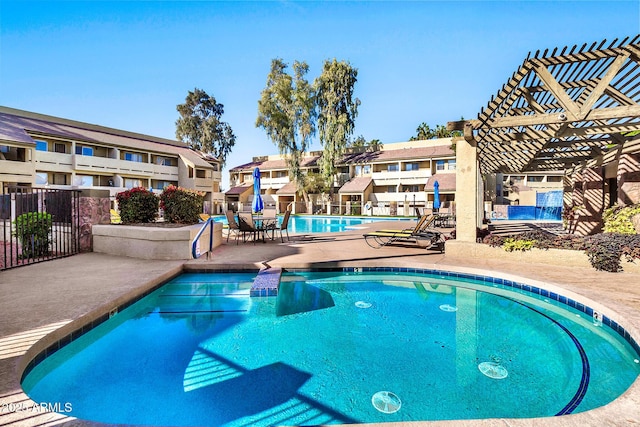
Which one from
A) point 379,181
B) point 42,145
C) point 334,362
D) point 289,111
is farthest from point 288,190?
point 334,362

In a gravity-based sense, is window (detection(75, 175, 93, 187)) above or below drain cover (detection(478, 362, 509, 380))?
above

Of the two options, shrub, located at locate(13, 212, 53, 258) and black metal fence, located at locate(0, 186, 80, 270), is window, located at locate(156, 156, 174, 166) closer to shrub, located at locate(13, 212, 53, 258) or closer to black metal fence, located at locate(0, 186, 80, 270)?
black metal fence, located at locate(0, 186, 80, 270)

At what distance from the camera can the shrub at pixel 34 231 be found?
27.7ft

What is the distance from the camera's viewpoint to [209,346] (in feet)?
14.0

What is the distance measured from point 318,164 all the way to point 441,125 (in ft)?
67.1

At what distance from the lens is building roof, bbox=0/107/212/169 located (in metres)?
24.5

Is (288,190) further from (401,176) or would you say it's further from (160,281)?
(160,281)

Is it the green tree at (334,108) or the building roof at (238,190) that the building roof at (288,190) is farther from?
the green tree at (334,108)

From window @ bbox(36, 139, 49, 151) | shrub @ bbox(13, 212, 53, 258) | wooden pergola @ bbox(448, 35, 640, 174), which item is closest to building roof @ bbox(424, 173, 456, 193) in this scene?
wooden pergola @ bbox(448, 35, 640, 174)

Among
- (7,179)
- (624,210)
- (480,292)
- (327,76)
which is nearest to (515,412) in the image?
(480,292)

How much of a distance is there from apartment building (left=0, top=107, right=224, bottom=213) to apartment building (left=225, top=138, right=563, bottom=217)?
27.9 ft

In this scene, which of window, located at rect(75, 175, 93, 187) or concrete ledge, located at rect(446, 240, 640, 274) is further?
window, located at rect(75, 175, 93, 187)

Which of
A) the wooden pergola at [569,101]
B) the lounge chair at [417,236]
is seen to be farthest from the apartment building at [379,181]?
the wooden pergola at [569,101]

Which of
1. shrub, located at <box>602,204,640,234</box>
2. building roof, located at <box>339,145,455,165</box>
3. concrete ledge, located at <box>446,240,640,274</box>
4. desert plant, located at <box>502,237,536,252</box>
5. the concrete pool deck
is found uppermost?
building roof, located at <box>339,145,455,165</box>
